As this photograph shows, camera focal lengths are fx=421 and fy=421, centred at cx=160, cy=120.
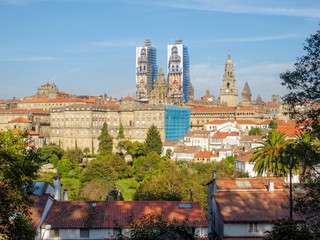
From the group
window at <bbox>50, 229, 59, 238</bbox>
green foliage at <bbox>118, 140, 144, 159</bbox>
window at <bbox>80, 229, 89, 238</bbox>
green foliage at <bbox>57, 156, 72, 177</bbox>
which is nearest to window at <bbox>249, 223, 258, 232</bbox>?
window at <bbox>80, 229, 89, 238</bbox>

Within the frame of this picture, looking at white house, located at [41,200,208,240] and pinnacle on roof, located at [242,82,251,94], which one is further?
pinnacle on roof, located at [242,82,251,94]

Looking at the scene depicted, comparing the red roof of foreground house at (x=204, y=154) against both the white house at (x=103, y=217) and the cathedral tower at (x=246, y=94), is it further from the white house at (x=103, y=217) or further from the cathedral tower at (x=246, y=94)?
the cathedral tower at (x=246, y=94)

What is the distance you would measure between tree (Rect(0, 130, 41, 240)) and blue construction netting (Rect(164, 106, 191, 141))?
68.4 metres

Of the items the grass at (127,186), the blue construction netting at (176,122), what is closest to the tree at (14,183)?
the grass at (127,186)

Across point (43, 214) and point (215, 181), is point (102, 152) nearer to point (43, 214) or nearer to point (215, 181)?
point (215, 181)

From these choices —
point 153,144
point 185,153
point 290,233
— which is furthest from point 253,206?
point 185,153

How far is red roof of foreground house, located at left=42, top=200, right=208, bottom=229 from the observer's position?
21469 mm

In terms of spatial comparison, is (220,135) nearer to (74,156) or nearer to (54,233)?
(74,156)

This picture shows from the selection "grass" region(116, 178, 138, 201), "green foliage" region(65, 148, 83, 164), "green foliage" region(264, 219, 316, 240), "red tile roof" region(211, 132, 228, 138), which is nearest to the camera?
"green foliage" region(264, 219, 316, 240)

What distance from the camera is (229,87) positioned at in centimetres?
14762

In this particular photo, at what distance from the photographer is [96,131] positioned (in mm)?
87875

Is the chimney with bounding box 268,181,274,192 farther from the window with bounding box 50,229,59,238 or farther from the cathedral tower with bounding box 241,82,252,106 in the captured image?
the cathedral tower with bounding box 241,82,252,106

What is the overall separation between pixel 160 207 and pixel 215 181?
→ 21.6 ft

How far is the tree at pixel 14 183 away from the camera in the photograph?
15258mm
